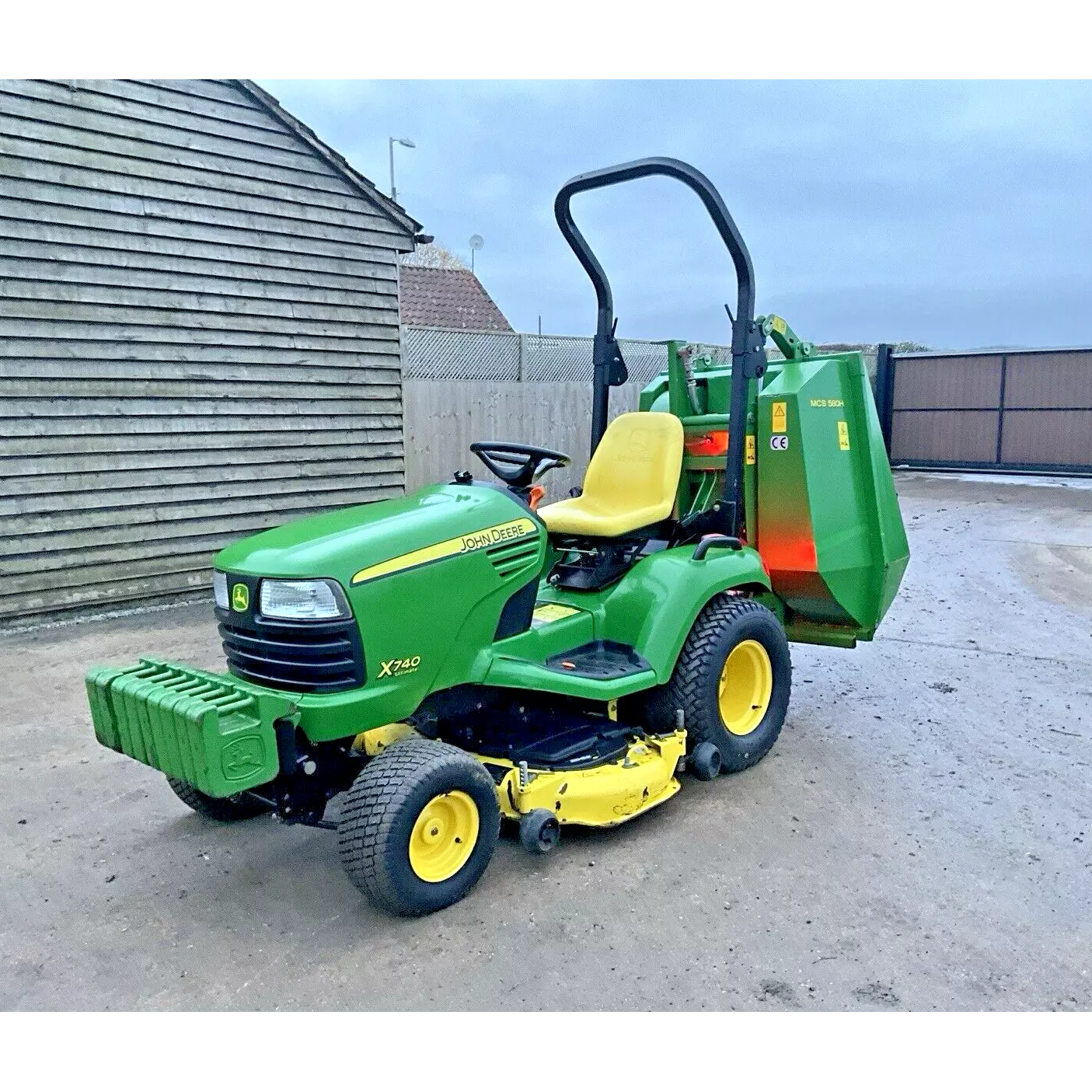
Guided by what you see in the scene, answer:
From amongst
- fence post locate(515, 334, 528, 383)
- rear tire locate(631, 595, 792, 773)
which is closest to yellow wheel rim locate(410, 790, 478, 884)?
rear tire locate(631, 595, 792, 773)

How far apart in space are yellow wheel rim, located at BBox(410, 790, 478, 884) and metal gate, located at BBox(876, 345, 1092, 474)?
15942 mm

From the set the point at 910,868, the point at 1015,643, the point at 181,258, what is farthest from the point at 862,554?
the point at 181,258

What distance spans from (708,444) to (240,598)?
8.03 feet

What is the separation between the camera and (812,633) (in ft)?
16.1

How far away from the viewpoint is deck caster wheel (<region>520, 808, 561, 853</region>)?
3271mm

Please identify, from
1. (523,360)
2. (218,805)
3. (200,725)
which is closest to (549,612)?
(218,805)

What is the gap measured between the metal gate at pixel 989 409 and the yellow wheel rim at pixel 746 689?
14.2 metres

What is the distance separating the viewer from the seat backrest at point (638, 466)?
422 cm

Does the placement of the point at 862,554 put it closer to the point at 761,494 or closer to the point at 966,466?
the point at 761,494

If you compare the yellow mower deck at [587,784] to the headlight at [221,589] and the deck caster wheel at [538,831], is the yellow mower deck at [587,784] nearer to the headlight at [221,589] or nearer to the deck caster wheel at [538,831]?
the deck caster wheel at [538,831]

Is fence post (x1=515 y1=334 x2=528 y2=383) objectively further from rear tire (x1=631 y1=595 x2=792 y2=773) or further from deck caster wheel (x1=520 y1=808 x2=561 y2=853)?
deck caster wheel (x1=520 y1=808 x2=561 y2=853)

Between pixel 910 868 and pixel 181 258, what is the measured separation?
7.10 m

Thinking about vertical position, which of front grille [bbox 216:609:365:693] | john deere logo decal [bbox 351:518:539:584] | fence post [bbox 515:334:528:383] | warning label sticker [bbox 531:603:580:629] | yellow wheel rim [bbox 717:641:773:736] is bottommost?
yellow wheel rim [bbox 717:641:773:736]

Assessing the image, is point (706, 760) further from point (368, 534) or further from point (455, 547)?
point (368, 534)
